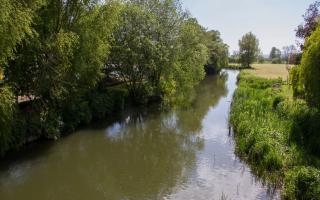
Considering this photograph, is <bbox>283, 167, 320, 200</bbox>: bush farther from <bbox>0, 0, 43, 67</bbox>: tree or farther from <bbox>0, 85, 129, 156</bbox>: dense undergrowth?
<bbox>0, 0, 43, 67</bbox>: tree

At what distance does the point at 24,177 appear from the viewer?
17172mm

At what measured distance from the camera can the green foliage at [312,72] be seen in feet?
70.7

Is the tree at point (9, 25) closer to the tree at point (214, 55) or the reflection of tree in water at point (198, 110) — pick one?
the reflection of tree in water at point (198, 110)

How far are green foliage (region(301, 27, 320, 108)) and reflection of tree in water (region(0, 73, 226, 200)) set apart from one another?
7.33 metres

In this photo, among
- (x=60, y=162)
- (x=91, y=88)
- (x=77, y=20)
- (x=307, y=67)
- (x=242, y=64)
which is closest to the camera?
A: (x=60, y=162)

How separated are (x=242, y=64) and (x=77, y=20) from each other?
92768 millimetres

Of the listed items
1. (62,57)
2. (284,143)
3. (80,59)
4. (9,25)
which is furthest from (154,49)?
(9,25)

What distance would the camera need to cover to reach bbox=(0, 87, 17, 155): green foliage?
15984 mm

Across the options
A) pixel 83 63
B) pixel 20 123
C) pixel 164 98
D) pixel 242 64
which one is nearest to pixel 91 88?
pixel 83 63

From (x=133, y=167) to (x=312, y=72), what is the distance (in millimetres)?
11817

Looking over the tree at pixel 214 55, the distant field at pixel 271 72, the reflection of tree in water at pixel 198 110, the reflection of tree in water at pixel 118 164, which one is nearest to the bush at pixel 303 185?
the reflection of tree in water at pixel 118 164

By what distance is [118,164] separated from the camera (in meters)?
19.6

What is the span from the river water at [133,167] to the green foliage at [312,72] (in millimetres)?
5545

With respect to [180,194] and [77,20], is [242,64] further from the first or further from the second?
[180,194]
